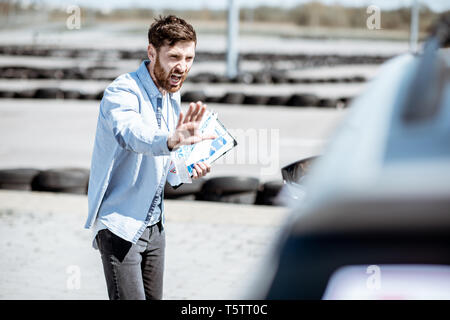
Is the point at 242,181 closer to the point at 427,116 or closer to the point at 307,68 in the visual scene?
the point at 427,116

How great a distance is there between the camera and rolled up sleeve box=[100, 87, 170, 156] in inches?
101

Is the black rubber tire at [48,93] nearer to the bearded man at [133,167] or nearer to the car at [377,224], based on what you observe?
the bearded man at [133,167]

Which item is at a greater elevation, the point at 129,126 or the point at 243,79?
the point at 129,126

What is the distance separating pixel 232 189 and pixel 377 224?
7265 millimetres

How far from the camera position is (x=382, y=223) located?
2.40 ft

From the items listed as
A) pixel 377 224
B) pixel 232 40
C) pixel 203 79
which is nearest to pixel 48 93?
pixel 203 79

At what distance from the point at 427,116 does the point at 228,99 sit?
17.3 m

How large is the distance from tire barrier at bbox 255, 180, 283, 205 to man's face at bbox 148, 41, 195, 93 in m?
4.96

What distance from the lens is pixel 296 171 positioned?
2.24 metres

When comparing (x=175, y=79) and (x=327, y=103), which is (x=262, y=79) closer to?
(x=327, y=103)

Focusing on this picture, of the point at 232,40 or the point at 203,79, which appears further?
the point at 232,40

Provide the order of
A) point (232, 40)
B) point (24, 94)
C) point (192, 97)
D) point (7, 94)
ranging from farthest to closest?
1. point (232, 40)
2. point (24, 94)
3. point (7, 94)
4. point (192, 97)

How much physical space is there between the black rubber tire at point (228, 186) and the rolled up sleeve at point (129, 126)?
17.0 feet

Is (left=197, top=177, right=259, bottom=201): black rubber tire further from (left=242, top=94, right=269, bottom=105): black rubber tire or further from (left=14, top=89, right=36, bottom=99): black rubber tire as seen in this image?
(left=14, top=89, right=36, bottom=99): black rubber tire
